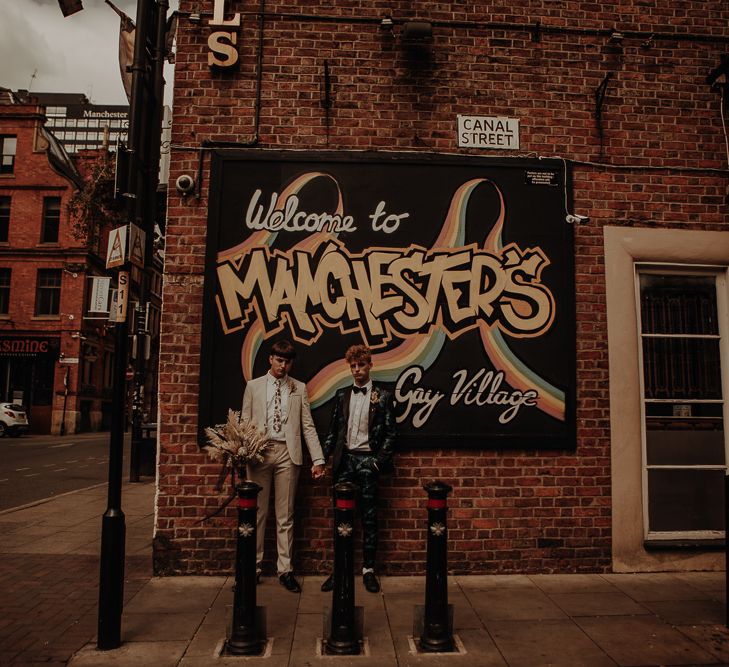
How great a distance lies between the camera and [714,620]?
14.7ft

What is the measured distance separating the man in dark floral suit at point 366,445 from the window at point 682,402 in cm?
271

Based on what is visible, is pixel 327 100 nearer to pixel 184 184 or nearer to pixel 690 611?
pixel 184 184

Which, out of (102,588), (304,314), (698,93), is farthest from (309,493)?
(698,93)

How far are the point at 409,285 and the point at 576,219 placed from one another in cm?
180

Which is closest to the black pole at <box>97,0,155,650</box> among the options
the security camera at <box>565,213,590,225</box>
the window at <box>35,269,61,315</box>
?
the security camera at <box>565,213,590,225</box>

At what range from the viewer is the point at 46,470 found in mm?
14680

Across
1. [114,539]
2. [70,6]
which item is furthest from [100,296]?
[114,539]

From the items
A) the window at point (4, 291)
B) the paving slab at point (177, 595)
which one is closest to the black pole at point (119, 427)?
the paving slab at point (177, 595)

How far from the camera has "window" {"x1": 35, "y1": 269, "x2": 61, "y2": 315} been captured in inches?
1282

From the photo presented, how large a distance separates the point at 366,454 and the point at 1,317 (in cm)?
3284

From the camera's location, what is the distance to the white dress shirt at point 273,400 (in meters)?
5.34

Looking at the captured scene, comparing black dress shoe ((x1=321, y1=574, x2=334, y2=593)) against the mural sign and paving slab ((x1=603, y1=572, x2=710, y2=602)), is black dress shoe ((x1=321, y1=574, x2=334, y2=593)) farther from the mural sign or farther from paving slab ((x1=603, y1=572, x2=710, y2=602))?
paving slab ((x1=603, y1=572, x2=710, y2=602))

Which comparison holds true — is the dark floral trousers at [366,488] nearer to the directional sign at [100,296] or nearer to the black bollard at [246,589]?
the black bollard at [246,589]

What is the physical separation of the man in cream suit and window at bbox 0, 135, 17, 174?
35.2 m
